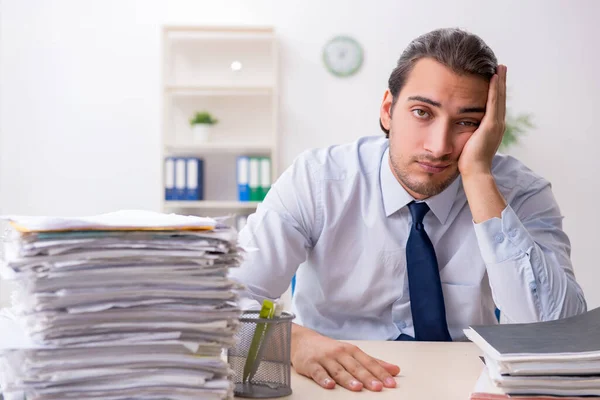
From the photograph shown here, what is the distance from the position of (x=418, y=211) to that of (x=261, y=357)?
82 cm

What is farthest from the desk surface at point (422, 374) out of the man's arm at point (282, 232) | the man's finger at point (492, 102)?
the man's finger at point (492, 102)

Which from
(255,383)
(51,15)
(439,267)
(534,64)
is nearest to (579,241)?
(534,64)

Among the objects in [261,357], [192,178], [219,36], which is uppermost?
[219,36]

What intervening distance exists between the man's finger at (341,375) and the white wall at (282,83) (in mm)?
3570

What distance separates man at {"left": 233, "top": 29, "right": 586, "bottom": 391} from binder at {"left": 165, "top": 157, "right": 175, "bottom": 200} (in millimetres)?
2578

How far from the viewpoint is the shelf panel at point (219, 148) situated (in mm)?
4273

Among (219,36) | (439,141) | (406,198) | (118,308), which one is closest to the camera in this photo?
(118,308)

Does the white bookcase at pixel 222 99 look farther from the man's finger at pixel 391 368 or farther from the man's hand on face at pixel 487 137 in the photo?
the man's finger at pixel 391 368

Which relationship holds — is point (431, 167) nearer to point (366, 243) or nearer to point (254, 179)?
point (366, 243)

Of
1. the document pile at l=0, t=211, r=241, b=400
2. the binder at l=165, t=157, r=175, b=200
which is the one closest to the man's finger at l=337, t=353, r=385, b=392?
the document pile at l=0, t=211, r=241, b=400

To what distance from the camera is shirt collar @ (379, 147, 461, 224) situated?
5.60 ft

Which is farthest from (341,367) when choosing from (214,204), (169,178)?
(169,178)

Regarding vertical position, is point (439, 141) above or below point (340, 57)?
below

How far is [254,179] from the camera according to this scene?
4312 millimetres
